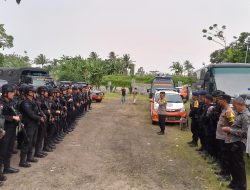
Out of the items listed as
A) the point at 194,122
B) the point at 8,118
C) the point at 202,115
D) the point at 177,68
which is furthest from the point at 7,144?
the point at 177,68

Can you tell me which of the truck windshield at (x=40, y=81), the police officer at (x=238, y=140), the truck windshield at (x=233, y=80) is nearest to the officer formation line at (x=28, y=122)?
the police officer at (x=238, y=140)

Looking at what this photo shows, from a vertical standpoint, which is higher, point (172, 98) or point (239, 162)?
point (172, 98)

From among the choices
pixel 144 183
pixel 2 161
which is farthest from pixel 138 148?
pixel 2 161

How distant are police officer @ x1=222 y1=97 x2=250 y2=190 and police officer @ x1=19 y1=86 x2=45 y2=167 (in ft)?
13.5

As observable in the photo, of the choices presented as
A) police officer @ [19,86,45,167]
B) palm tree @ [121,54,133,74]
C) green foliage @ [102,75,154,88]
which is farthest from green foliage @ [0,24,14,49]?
police officer @ [19,86,45,167]

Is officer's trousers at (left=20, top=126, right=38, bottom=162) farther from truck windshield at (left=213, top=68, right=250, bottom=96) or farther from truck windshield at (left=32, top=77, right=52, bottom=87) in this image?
truck windshield at (left=32, top=77, right=52, bottom=87)

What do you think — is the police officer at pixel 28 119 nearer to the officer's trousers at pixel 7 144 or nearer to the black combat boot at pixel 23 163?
the black combat boot at pixel 23 163

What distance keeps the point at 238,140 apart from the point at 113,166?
3.17m

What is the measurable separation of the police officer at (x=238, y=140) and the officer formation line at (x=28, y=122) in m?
4.03

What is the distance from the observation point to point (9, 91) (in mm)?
7789

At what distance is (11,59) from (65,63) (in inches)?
1616

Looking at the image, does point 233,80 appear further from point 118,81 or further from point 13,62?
point 13,62

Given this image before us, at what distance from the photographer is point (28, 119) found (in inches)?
348

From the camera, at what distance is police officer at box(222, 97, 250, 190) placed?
7.00 meters
